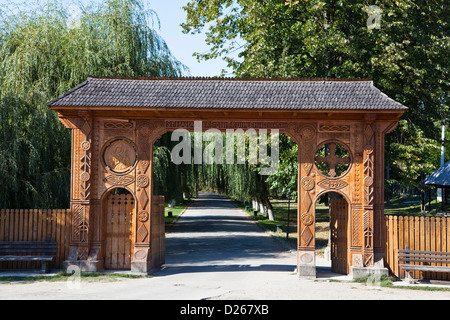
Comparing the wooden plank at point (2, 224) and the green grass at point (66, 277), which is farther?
the wooden plank at point (2, 224)

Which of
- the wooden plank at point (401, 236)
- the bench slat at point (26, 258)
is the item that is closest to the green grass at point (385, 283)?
the wooden plank at point (401, 236)

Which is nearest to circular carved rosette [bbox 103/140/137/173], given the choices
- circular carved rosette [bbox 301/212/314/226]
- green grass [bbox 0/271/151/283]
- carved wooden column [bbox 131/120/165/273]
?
carved wooden column [bbox 131/120/165/273]

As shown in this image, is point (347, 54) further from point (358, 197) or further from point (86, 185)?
point (86, 185)

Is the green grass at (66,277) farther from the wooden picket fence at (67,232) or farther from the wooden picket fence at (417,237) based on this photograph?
the wooden picket fence at (417,237)

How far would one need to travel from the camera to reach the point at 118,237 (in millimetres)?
14055

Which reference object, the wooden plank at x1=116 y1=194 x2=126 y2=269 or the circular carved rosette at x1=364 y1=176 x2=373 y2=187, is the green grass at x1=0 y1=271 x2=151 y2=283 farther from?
the circular carved rosette at x1=364 y1=176 x2=373 y2=187

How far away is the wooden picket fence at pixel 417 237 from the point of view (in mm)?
13141

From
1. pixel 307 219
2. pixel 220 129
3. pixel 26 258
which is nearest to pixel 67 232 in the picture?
pixel 26 258

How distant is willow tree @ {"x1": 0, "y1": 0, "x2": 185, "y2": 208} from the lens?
16.0 meters

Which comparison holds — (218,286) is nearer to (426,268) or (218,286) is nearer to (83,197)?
(83,197)

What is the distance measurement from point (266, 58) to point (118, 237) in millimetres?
10619

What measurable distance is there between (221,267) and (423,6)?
1422cm

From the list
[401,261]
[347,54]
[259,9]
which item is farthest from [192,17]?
[401,261]

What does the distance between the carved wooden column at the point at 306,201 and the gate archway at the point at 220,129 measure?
0.03 meters
